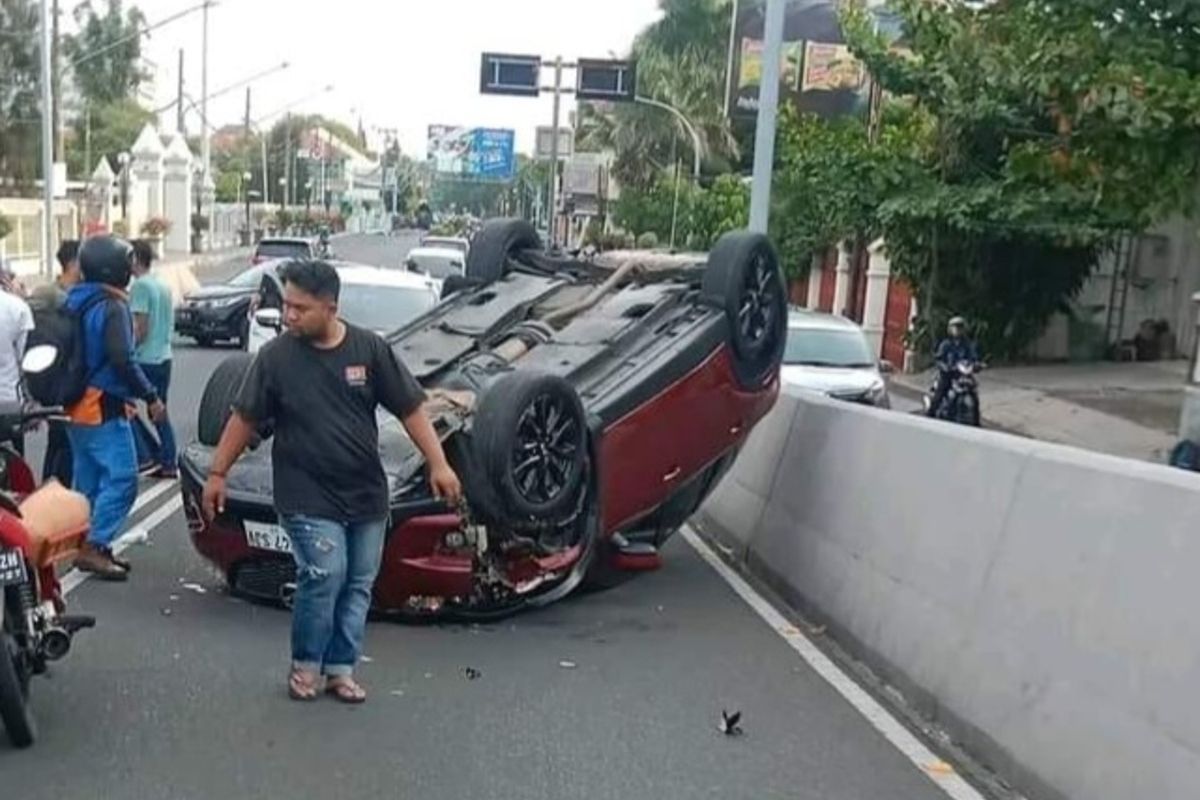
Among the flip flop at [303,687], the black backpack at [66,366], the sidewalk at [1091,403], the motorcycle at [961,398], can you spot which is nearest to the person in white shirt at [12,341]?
the black backpack at [66,366]

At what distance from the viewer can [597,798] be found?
548 centimetres

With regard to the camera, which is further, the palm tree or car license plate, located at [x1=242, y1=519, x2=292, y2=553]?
the palm tree

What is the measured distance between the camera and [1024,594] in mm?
5922

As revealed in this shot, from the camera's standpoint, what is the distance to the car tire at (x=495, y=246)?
10680 millimetres

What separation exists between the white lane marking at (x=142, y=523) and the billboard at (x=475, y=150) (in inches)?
2504

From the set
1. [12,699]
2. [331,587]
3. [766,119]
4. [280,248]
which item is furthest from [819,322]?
[280,248]

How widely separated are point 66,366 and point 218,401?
783 millimetres

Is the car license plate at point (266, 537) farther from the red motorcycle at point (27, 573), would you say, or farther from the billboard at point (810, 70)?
the billboard at point (810, 70)

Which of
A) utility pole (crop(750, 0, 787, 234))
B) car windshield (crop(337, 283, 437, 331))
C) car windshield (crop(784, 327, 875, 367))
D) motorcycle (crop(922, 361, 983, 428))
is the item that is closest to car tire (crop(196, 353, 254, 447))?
car windshield (crop(337, 283, 437, 331))

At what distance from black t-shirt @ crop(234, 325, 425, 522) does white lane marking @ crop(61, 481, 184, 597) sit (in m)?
2.25

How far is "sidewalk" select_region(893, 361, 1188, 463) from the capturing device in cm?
2070

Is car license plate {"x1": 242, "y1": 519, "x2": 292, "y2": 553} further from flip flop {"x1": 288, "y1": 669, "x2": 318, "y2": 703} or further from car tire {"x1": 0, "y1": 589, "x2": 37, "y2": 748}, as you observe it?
car tire {"x1": 0, "y1": 589, "x2": 37, "y2": 748}

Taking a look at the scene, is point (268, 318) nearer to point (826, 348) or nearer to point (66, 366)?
point (826, 348)

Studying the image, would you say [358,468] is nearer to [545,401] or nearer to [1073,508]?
[545,401]
